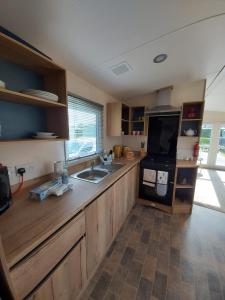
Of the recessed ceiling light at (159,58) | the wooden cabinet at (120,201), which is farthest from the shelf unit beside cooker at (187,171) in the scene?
the recessed ceiling light at (159,58)

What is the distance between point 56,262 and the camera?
0.82 m

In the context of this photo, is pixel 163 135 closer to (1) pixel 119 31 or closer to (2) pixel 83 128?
(2) pixel 83 128

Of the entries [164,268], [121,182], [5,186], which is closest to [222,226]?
[164,268]

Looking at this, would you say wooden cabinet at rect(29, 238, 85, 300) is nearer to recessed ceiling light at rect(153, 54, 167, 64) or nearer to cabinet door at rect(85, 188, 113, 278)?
cabinet door at rect(85, 188, 113, 278)

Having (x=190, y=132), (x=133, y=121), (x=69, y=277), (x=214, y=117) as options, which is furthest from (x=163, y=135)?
(x=214, y=117)


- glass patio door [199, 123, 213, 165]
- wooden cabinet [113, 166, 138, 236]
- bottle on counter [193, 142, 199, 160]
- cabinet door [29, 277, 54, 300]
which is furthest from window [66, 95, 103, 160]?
glass patio door [199, 123, 213, 165]

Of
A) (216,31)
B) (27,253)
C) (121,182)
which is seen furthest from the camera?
(121,182)

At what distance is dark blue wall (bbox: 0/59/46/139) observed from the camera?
102 cm

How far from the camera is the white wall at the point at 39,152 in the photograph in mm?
1085

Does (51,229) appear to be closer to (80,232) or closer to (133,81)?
(80,232)

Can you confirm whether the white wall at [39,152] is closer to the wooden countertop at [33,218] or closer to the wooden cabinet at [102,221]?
the wooden countertop at [33,218]

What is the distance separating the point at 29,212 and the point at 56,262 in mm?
356

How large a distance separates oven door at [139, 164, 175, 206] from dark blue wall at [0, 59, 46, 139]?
72.4 inches

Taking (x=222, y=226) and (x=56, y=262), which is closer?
(x=56, y=262)
